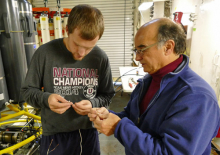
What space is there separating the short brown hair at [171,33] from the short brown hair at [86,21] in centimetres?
47

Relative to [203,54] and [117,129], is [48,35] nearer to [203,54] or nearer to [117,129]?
[203,54]

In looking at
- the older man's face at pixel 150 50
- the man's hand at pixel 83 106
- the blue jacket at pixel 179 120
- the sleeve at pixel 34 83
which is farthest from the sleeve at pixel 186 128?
the sleeve at pixel 34 83

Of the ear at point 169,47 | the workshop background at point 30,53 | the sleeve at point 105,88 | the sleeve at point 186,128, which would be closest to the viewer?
the sleeve at point 186,128

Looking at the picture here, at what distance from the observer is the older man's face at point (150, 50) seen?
1017mm

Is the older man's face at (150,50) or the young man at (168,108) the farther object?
the older man's face at (150,50)

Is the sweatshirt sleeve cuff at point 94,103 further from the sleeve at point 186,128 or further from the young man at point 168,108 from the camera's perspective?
the sleeve at point 186,128

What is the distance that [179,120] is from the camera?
2.64 feet

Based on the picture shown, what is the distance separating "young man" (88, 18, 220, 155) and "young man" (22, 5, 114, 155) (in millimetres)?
328

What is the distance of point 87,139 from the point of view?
62.9 inches

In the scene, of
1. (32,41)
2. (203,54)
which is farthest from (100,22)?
(32,41)

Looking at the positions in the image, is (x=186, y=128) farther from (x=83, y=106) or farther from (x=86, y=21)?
(x=86, y=21)

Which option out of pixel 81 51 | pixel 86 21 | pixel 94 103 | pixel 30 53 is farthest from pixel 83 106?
pixel 30 53

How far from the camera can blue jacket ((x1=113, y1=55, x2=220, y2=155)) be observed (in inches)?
31.0

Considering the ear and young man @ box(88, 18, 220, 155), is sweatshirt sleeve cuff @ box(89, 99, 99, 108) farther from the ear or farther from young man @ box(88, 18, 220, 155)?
the ear
